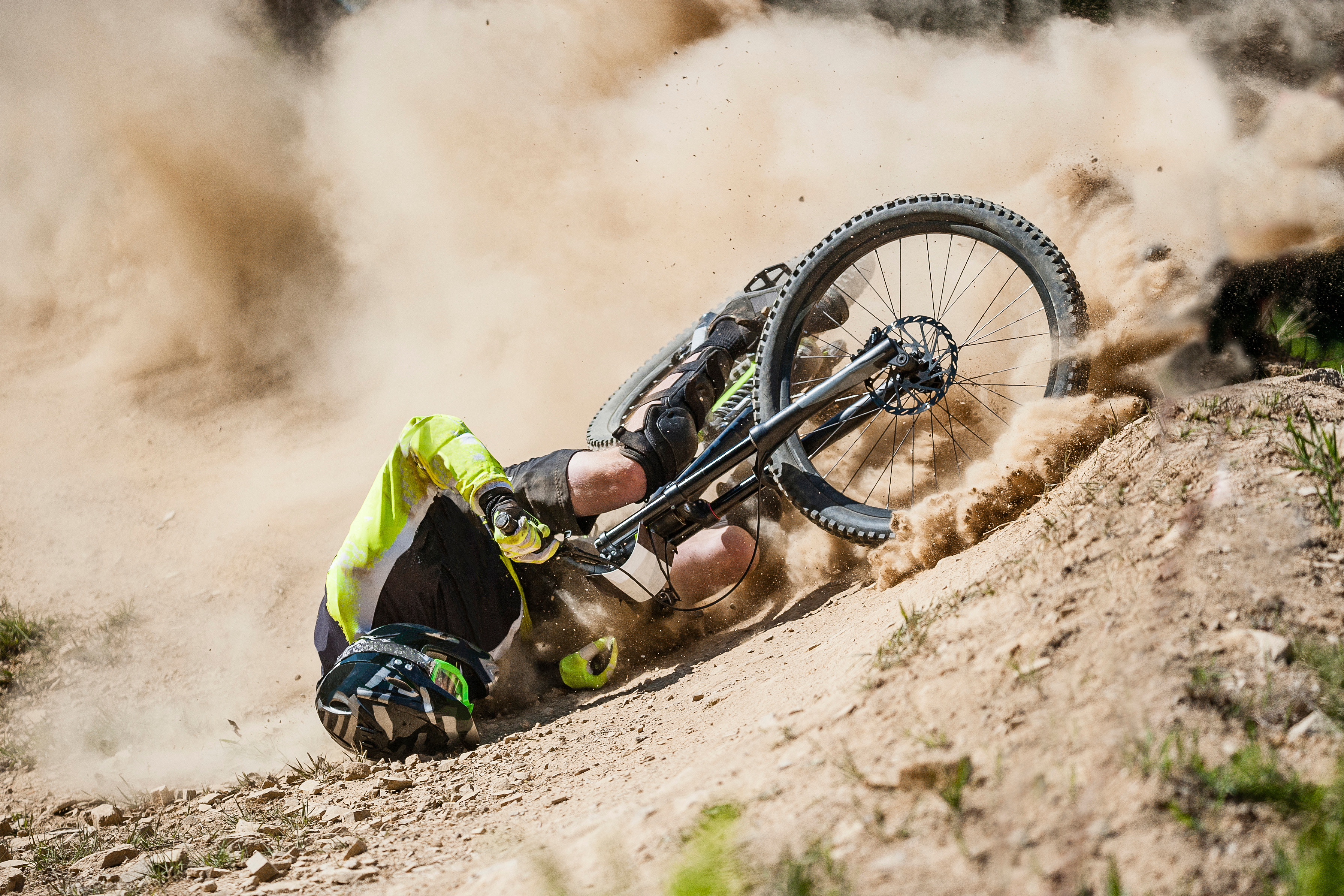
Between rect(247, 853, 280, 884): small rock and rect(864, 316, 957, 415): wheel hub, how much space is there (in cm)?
252

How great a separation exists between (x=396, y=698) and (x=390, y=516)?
73cm

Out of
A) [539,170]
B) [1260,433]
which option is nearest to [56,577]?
[539,170]

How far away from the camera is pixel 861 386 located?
3588 millimetres

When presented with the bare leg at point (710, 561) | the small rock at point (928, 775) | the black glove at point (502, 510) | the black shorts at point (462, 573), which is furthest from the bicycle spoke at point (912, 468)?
the small rock at point (928, 775)

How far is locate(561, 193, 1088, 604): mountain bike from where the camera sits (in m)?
3.28

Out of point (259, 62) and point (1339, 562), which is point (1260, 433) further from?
point (259, 62)

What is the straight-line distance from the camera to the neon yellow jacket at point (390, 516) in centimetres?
336

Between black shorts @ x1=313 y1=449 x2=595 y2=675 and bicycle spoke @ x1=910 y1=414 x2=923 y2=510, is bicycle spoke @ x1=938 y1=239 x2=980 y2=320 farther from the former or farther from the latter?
black shorts @ x1=313 y1=449 x2=595 y2=675

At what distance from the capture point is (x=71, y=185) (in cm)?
952

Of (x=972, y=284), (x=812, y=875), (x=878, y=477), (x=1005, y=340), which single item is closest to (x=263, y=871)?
(x=812, y=875)

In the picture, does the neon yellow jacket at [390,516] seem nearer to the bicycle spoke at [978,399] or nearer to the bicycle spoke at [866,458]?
the bicycle spoke at [866,458]

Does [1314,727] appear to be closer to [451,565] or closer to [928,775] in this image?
[928,775]

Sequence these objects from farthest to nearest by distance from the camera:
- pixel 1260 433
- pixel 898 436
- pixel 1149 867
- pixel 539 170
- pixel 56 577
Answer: pixel 539 170 → pixel 56 577 → pixel 898 436 → pixel 1260 433 → pixel 1149 867

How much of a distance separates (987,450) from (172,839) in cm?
359
